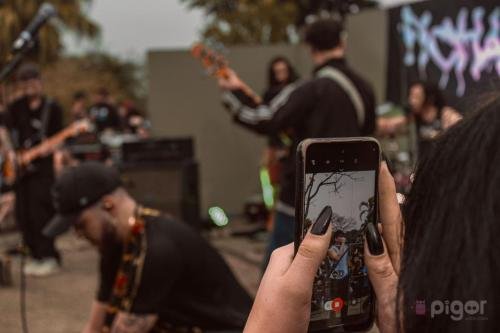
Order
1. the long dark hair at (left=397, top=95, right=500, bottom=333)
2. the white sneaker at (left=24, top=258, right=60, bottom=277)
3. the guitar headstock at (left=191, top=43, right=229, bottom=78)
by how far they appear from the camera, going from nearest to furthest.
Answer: the long dark hair at (left=397, top=95, right=500, bottom=333) → the guitar headstock at (left=191, top=43, right=229, bottom=78) → the white sneaker at (left=24, top=258, right=60, bottom=277)

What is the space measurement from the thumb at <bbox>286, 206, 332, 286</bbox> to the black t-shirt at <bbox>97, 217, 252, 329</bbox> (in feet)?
5.41

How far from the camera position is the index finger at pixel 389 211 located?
115 centimetres

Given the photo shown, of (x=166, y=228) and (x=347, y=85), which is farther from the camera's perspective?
(x=347, y=85)

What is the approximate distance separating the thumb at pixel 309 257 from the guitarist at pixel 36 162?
5.36 meters

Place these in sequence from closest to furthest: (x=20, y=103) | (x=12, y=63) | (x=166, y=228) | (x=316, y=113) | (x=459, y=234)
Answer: (x=459, y=234)
(x=166, y=228)
(x=12, y=63)
(x=316, y=113)
(x=20, y=103)

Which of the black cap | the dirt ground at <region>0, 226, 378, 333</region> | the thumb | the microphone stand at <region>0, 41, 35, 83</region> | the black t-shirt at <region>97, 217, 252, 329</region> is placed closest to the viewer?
the thumb

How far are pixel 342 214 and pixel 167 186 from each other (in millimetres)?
6092

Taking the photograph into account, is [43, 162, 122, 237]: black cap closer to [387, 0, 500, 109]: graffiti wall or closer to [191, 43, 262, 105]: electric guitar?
[191, 43, 262, 105]: electric guitar

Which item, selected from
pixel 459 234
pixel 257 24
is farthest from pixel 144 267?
pixel 257 24

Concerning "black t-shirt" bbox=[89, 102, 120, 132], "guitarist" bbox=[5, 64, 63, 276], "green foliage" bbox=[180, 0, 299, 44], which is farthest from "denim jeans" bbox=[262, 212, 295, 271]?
"green foliage" bbox=[180, 0, 299, 44]

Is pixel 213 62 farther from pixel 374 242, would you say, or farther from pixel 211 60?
pixel 374 242

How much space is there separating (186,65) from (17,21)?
17.6 meters

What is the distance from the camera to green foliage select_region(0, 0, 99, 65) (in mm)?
23750

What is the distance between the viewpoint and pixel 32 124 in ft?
20.3
